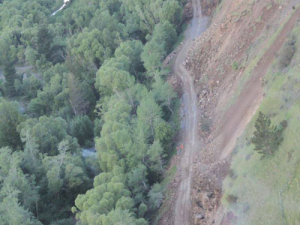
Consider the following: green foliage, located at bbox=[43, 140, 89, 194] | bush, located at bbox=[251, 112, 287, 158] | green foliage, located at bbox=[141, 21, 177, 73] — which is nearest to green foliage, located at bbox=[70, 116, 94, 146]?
green foliage, located at bbox=[43, 140, 89, 194]

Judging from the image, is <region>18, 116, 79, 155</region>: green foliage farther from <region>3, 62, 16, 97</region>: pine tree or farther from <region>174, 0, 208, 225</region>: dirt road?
<region>3, 62, 16, 97</region>: pine tree

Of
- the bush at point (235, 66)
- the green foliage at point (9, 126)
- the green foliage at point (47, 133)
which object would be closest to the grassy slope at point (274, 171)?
the bush at point (235, 66)

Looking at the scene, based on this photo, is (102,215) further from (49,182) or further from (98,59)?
(98,59)

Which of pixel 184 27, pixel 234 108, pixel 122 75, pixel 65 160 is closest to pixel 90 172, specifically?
pixel 65 160

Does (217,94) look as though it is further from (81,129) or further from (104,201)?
(81,129)

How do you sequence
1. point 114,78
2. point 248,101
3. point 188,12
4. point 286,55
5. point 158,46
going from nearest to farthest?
point 286,55 → point 248,101 → point 114,78 → point 158,46 → point 188,12

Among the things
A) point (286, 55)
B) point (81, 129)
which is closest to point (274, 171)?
point (286, 55)
